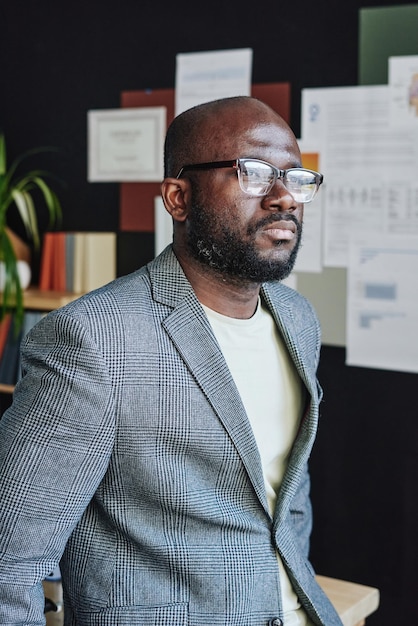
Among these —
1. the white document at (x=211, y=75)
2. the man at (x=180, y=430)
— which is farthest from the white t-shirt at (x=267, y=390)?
the white document at (x=211, y=75)

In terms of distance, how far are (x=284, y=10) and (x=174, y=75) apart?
52cm

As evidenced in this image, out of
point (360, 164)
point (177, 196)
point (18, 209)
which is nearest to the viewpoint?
point (177, 196)

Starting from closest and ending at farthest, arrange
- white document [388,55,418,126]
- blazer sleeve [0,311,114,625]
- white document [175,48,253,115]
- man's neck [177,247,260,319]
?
blazer sleeve [0,311,114,625] → man's neck [177,247,260,319] → white document [388,55,418,126] → white document [175,48,253,115]

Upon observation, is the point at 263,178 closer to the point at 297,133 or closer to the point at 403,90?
the point at 403,90

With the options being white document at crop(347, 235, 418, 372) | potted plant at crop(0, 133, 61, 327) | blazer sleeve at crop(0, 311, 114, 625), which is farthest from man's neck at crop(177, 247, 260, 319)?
potted plant at crop(0, 133, 61, 327)

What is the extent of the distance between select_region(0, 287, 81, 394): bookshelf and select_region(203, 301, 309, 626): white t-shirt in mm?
1913

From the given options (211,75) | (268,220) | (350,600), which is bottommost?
(350,600)

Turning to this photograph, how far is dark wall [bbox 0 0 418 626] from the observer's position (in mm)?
3137

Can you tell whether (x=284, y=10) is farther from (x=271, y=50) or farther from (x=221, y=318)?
(x=221, y=318)

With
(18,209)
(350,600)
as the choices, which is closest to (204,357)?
(350,600)

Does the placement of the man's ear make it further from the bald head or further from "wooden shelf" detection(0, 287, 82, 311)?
"wooden shelf" detection(0, 287, 82, 311)

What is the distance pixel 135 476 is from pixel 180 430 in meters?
0.10

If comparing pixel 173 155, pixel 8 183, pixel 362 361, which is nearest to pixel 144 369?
pixel 173 155

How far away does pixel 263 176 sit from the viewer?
1.48 m
